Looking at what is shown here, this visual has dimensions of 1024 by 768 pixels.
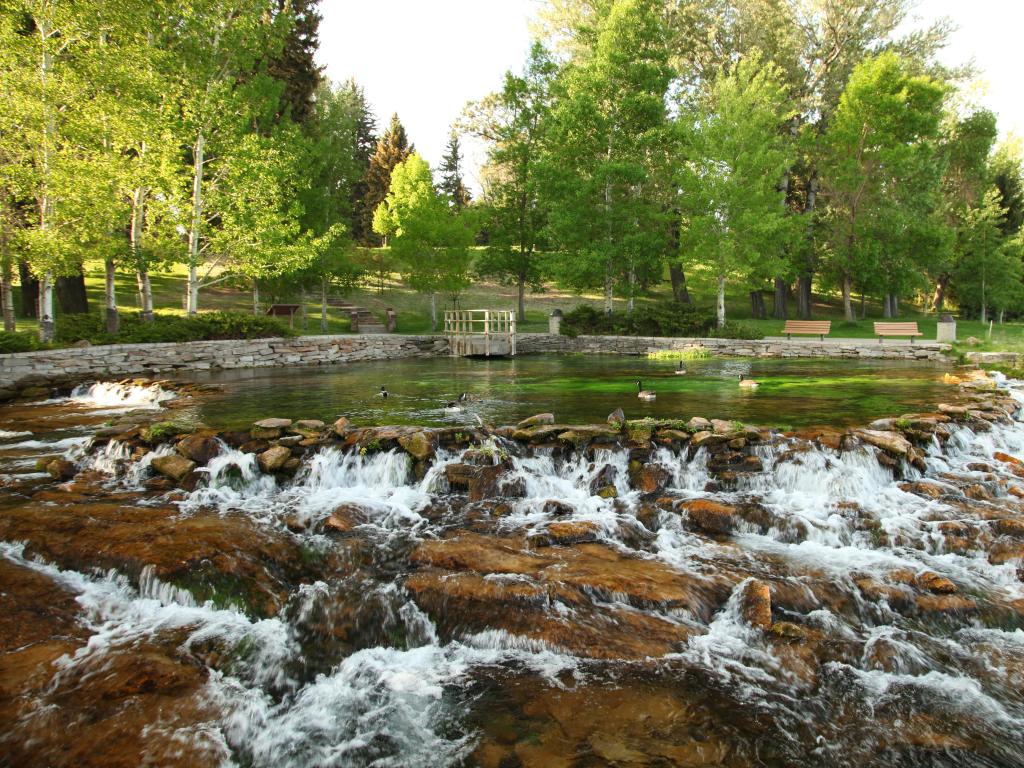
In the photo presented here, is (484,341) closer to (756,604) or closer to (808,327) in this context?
(808,327)

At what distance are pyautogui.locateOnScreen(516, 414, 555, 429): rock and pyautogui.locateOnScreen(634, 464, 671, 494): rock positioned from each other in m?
1.96

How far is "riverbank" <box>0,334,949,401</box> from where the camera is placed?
15844mm

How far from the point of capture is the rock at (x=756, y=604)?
507 centimetres

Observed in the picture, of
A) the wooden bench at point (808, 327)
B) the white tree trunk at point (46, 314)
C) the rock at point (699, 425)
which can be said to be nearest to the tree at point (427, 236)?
the wooden bench at point (808, 327)

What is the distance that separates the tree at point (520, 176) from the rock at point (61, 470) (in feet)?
78.7

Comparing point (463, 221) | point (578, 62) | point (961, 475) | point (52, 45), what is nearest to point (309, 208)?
point (463, 221)

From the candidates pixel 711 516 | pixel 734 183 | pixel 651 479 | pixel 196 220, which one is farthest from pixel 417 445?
pixel 734 183

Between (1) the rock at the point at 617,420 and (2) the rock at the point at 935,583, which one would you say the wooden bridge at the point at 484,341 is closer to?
(1) the rock at the point at 617,420

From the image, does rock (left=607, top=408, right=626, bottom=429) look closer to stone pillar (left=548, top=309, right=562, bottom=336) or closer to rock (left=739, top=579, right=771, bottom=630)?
rock (left=739, top=579, right=771, bottom=630)

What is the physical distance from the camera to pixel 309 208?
90.8 ft

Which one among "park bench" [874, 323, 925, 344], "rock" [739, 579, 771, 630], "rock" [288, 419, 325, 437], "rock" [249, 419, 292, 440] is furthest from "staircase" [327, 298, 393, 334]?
"rock" [739, 579, 771, 630]

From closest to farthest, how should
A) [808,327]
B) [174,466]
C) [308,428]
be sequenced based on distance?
[174,466], [308,428], [808,327]

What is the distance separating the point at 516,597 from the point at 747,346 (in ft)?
66.2

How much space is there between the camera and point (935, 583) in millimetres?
5570
